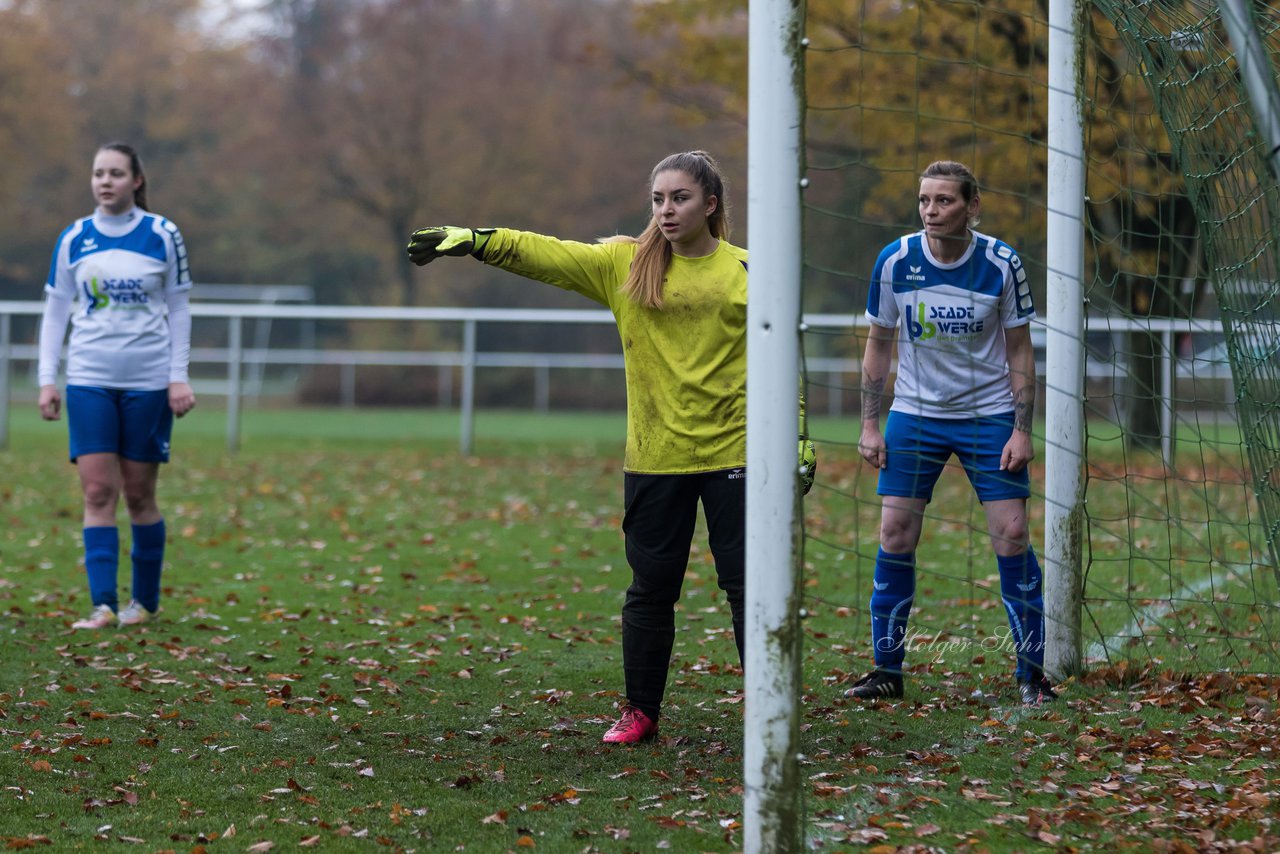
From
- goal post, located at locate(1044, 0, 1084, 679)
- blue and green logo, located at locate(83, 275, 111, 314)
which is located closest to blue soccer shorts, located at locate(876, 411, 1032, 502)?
goal post, located at locate(1044, 0, 1084, 679)

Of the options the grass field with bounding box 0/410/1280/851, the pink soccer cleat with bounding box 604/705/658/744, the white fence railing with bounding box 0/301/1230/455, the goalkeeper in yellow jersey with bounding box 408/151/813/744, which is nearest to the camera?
the grass field with bounding box 0/410/1280/851

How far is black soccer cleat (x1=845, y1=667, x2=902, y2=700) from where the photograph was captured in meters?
5.12

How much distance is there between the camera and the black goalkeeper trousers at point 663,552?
4.40 m

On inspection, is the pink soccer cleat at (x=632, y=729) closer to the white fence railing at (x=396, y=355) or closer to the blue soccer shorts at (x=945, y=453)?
the blue soccer shorts at (x=945, y=453)

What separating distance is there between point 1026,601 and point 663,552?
1370 mm

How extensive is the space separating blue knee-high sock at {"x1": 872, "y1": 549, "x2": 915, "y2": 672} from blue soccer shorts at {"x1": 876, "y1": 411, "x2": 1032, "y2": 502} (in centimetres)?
26

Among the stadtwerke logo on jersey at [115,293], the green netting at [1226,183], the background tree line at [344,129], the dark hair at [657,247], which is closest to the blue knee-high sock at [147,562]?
the stadtwerke logo on jersey at [115,293]

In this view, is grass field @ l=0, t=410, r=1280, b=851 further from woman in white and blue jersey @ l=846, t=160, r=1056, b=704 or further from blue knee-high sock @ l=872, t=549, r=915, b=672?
woman in white and blue jersey @ l=846, t=160, r=1056, b=704

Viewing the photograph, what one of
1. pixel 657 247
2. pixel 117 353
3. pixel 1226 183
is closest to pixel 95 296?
pixel 117 353

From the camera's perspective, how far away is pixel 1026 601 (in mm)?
5027

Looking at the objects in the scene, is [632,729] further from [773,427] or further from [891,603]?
[773,427]

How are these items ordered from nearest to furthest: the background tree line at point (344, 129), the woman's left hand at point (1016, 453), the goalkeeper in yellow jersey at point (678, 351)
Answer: the goalkeeper in yellow jersey at point (678, 351), the woman's left hand at point (1016, 453), the background tree line at point (344, 129)

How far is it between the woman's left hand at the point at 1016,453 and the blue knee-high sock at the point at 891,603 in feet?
1.58

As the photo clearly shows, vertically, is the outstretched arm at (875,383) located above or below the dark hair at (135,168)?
below
